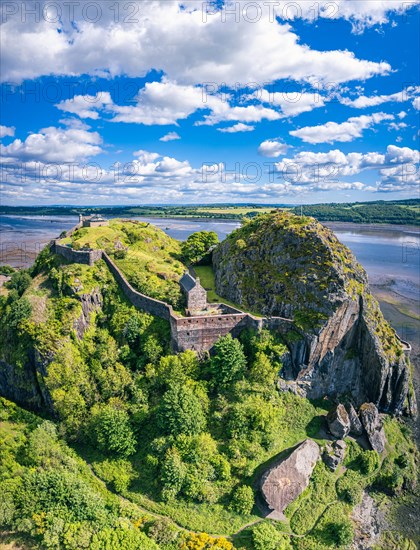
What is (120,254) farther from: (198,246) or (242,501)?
(242,501)

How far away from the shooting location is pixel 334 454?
37000 mm

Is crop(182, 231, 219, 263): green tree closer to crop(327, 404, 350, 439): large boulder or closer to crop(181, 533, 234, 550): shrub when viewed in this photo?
crop(327, 404, 350, 439): large boulder

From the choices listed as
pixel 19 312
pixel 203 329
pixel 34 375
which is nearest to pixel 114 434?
pixel 203 329

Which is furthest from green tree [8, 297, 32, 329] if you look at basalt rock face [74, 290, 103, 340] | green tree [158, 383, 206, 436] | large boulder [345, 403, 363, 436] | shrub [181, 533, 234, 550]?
large boulder [345, 403, 363, 436]

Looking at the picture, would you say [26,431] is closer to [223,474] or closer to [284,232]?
[223,474]

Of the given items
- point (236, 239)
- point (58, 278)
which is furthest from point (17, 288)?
point (236, 239)

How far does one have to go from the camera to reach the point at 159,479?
107 ft

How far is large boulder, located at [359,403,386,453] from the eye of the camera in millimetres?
39562

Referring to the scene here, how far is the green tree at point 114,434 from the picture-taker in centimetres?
3403

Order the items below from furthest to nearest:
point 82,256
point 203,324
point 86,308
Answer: point 82,256 < point 86,308 < point 203,324

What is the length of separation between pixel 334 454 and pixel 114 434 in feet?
71.3

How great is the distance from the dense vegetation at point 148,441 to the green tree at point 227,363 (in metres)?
0.14

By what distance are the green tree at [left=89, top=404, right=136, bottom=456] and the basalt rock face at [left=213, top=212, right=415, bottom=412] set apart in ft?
55.3

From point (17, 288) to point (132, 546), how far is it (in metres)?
40.3
